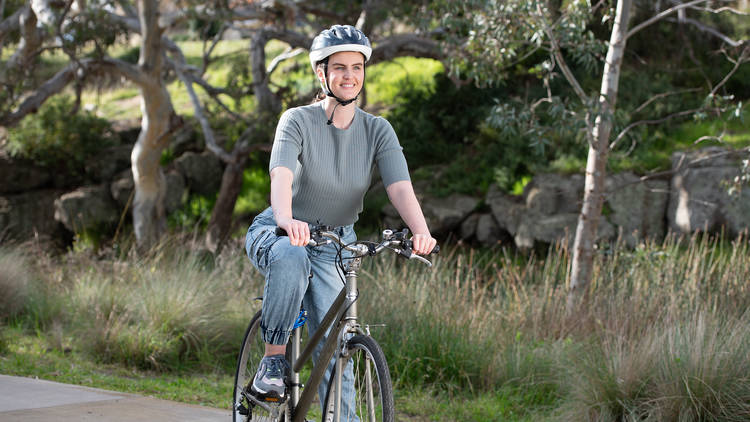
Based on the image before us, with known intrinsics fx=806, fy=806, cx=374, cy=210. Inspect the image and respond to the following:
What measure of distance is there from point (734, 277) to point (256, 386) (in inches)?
202

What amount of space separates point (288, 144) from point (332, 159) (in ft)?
0.68

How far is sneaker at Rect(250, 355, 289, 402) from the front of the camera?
317cm

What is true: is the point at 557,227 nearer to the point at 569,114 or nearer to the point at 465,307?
the point at 569,114

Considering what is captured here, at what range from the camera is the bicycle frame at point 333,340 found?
2920 mm

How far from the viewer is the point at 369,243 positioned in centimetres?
281

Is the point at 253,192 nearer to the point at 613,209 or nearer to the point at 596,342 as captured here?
the point at 613,209

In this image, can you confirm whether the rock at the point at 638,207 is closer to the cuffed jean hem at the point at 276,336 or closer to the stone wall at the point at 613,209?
the stone wall at the point at 613,209

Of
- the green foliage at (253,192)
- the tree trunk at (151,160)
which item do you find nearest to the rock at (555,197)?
the green foliage at (253,192)

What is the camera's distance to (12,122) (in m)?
13.1

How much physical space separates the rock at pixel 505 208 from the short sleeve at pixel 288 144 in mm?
11432

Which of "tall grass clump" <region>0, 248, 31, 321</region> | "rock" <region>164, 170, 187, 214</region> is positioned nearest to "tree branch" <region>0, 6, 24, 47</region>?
"rock" <region>164, 170, 187, 214</region>

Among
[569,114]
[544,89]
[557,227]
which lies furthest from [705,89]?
[569,114]

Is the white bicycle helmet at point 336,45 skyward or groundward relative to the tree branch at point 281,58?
groundward

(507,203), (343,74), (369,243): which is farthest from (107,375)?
(507,203)
